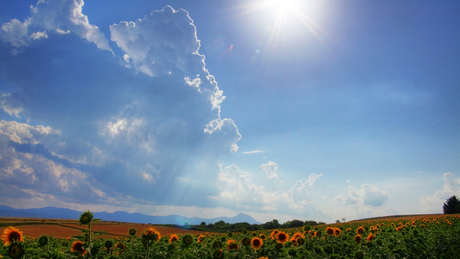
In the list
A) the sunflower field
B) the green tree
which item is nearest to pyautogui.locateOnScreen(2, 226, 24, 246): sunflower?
the sunflower field

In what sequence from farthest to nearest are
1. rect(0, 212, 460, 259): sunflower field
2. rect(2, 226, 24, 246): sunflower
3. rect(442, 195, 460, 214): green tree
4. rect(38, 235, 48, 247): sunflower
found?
rect(442, 195, 460, 214): green tree < rect(2, 226, 24, 246): sunflower < rect(38, 235, 48, 247): sunflower < rect(0, 212, 460, 259): sunflower field

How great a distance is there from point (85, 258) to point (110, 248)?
1378mm

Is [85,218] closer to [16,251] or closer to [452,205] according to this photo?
[16,251]

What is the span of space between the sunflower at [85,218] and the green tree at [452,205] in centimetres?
10268

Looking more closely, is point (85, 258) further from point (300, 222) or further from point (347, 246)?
point (300, 222)

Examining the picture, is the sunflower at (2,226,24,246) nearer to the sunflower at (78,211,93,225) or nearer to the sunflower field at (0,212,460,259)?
the sunflower field at (0,212,460,259)

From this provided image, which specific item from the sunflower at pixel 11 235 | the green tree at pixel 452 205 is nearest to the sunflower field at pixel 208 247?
the sunflower at pixel 11 235

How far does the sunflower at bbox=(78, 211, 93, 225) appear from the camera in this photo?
3.94 meters

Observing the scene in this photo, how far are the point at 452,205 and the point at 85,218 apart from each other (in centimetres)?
10563

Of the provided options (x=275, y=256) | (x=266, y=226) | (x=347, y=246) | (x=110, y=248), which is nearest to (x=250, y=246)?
(x=275, y=256)

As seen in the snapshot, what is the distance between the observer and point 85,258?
3.58 metres

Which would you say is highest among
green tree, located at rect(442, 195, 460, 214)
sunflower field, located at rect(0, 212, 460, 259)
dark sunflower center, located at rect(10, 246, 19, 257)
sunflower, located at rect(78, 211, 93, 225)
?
sunflower, located at rect(78, 211, 93, 225)

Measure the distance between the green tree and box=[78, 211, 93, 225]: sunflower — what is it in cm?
10268

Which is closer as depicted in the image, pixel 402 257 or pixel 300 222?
pixel 402 257
